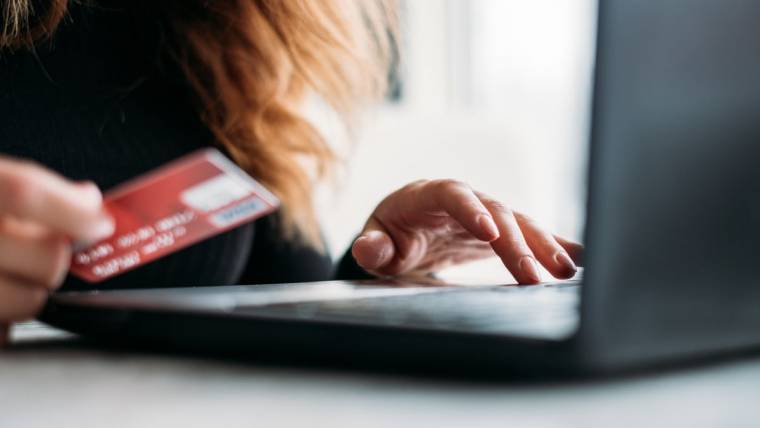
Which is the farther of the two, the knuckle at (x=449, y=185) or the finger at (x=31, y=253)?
the knuckle at (x=449, y=185)

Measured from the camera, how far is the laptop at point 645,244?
0.23 m

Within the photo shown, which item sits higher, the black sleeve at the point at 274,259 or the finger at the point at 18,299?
the finger at the point at 18,299

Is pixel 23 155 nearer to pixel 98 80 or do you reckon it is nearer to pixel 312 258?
pixel 98 80

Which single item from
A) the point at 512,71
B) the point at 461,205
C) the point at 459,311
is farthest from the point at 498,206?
the point at 512,71

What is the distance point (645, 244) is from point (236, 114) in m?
0.84

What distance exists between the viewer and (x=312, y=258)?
1106 millimetres

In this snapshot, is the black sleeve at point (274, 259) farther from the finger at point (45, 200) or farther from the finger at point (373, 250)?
the finger at point (45, 200)

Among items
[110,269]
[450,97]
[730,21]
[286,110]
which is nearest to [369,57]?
[286,110]

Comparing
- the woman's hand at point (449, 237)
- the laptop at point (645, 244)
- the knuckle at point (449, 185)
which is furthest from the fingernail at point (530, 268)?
the laptop at point (645, 244)

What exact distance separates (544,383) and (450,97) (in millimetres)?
2938

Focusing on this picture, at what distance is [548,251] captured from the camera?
0.68 meters

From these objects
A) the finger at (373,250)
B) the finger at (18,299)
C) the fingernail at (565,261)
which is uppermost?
the finger at (18,299)

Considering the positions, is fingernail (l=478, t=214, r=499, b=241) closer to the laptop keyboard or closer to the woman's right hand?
the laptop keyboard

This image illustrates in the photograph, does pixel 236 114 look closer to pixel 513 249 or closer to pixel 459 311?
pixel 513 249
